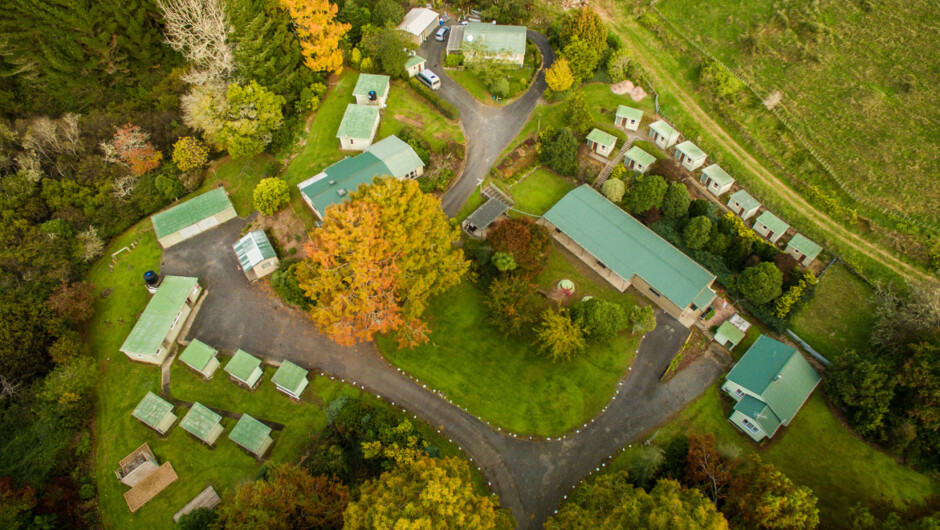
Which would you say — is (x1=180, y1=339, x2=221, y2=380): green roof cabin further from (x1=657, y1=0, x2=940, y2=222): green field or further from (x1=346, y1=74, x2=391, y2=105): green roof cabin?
(x1=657, y1=0, x2=940, y2=222): green field

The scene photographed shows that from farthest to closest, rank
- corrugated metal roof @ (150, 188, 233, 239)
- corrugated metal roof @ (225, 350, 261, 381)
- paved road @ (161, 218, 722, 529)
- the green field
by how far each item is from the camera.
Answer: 1. corrugated metal roof @ (150, 188, 233, 239)
2. the green field
3. corrugated metal roof @ (225, 350, 261, 381)
4. paved road @ (161, 218, 722, 529)

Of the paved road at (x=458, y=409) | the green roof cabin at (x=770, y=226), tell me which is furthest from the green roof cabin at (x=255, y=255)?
the green roof cabin at (x=770, y=226)

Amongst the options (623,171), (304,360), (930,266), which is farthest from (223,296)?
(930,266)

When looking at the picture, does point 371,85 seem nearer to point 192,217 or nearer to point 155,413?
point 192,217

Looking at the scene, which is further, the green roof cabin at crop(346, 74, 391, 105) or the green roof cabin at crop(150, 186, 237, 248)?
the green roof cabin at crop(346, 74, 391, 105)

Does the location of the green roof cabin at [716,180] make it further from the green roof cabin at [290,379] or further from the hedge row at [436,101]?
the green roof cabin at [290,379]

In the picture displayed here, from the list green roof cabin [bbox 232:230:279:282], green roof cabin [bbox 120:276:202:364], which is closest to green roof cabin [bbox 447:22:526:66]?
green roof cabin [bbox 232:230:279:282]
